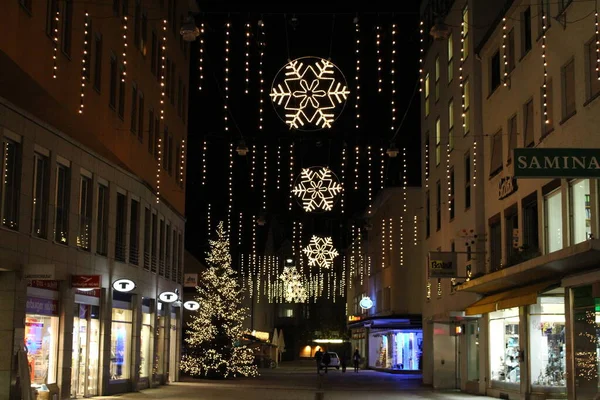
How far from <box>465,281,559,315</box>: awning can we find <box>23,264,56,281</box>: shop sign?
1278 cm

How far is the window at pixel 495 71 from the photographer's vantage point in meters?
32.4

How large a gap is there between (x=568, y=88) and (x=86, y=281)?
14235mm

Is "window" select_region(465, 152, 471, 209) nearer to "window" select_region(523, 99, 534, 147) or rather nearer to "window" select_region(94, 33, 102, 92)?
"window" select_region(523, 99, 534, 147)

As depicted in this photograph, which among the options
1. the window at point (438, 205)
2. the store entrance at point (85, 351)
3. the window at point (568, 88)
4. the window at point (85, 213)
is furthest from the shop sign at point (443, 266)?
the window at point (85, 213)

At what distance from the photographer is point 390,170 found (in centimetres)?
6650

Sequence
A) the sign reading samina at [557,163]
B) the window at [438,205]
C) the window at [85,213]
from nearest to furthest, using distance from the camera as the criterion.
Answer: the sign reading samina at [557,163] < the window at [85,213] < the window at [438,205]

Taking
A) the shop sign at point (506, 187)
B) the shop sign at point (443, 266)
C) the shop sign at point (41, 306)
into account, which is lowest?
the shop sign at point (41, 306)

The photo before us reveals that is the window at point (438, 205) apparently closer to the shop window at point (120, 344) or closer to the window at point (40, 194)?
the shop window at point (120, 344)

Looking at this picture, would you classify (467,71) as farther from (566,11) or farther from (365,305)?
(365,305)

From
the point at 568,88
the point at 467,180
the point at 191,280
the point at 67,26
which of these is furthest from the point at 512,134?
the point at 191,280

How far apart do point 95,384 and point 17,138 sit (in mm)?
10043

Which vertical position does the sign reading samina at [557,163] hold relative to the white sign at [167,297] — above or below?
above

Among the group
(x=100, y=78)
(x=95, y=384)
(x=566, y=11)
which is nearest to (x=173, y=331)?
(x=95, y=384)

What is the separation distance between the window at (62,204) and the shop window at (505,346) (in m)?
14.5
